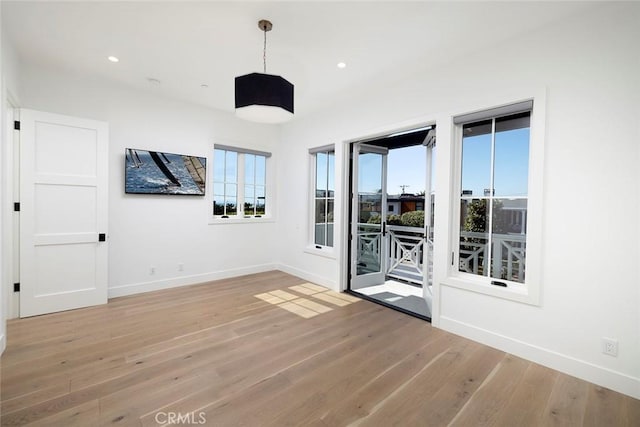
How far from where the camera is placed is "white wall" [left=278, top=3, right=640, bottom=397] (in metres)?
2.10

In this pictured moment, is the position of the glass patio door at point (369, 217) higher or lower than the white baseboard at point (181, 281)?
higher

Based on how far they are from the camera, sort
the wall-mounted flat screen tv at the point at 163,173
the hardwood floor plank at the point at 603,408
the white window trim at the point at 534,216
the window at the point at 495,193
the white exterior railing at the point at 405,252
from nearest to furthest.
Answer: the hardwood floor plank at the point at 603,408 → the white window trim at the point at 534,216 → the window at the point at 495,193 → the wall-mounted flat screen tv at the point at 163,173 → the white exterior railing at the point at 405,252

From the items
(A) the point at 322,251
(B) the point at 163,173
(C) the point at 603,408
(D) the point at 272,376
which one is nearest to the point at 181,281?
(B) the point at 163,173

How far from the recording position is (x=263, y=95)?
2.43 meters

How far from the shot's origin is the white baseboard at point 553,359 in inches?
82.5

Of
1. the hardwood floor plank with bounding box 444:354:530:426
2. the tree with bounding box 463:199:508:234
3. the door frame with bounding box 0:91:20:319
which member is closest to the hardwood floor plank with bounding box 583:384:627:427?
the hardwood floor plank with bounding box 444:354:530:426

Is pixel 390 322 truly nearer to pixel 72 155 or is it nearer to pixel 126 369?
pixel 126 369

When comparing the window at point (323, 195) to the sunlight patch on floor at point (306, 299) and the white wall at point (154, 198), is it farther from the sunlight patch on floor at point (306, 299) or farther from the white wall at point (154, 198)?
the white wall at point (154, 198)

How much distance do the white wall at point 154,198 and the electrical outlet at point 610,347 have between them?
4.70 m

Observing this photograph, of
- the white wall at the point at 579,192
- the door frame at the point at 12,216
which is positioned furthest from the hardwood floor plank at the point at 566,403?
the door frame at the point at 12,216

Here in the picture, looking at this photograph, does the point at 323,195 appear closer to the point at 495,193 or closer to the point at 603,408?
the point at 495,193

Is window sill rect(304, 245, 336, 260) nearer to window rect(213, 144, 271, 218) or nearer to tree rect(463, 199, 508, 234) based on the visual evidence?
window rect(213, 144, 271, 218)

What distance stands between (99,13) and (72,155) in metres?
1.82

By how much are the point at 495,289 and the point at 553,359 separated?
67 centimetres
